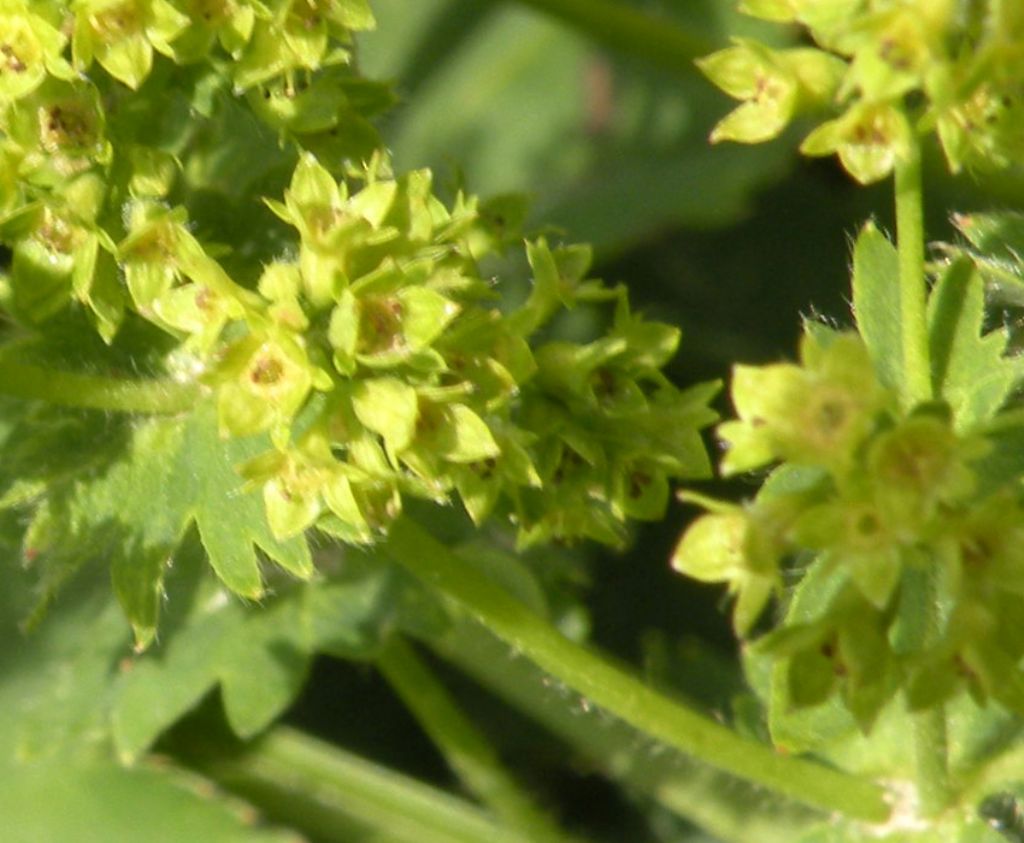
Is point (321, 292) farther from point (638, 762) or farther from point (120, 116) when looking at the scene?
point (638, 762)

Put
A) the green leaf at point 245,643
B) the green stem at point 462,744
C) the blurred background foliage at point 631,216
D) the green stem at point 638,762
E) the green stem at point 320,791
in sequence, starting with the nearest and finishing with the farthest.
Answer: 1. the green leaf at point 245,643
2. the green stem at point 638,762
3. the green stem at point 462,744
4. the green stem at point 320,791
5. the blurred background foliage at point 631,216

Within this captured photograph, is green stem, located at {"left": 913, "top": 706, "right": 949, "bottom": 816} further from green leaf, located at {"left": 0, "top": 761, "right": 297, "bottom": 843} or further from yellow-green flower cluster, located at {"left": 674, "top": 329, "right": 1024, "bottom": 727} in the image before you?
green leaf, located at {"left": 0, "top": 761, "right": 297, "bottom": 843}

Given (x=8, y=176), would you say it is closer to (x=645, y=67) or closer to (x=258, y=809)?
(x=258, y=809)

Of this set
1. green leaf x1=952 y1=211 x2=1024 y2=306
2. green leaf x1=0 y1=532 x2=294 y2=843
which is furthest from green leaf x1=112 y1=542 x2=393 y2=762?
green leaf x1=952 y1=211 x2=1024 y2=306

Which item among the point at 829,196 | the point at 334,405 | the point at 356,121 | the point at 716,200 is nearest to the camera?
the point at 334,405

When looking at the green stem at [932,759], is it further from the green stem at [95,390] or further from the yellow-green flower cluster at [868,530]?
the green stem at [95,390]

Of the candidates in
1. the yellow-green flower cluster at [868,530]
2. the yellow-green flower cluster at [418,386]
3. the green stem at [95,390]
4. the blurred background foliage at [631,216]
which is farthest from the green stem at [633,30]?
the yellow-green flower cluster at [868,530]

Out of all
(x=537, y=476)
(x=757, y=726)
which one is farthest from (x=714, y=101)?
(x=537, y=476)
